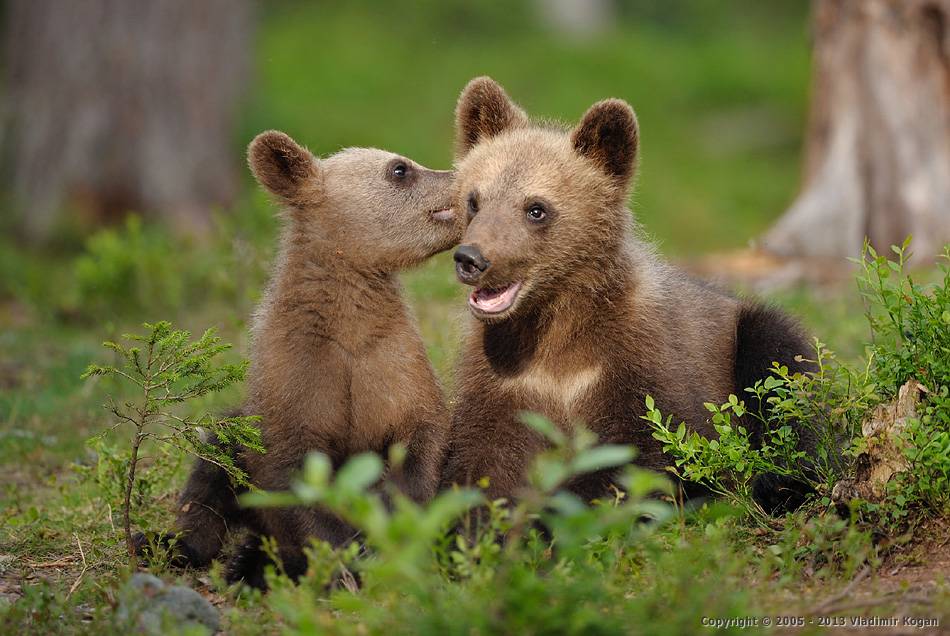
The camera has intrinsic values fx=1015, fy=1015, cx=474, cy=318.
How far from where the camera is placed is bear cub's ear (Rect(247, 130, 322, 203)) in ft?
14.8

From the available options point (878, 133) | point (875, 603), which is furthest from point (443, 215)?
point (878, 133)

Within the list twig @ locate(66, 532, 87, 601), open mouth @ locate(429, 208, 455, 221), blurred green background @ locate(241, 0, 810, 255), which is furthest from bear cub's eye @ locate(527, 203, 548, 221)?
blurred green background @ locate(241, 0, 810, 255)

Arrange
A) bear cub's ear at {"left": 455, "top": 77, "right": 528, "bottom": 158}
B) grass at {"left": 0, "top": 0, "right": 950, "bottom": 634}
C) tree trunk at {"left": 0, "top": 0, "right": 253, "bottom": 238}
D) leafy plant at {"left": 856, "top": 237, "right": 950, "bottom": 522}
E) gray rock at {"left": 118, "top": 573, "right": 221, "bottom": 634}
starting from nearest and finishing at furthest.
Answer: grass at {"left": 0, "top": 0, "right": 950, "bottom": 634} → gray rock at {"left": 118, "top": 573, "right": 221, "bottom": 634} → leafy plant at {"left": 856, "top": 237, "right": 950, "bottom": 522} → bear cub's ear at {"left": 455, "top": 77, "right": 528, "bottom": 158} → tree trunk at {"left": 0, "top": 0, "right": 253, "bottom": 238}

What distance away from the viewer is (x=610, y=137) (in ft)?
14.3

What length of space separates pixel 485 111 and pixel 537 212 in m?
0.73

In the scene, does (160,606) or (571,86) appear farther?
(571,86)

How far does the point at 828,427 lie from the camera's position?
3775 mm

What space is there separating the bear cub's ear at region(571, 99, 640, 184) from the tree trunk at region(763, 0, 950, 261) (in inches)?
215

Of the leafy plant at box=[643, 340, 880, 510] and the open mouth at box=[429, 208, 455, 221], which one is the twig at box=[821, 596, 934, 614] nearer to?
the leafy plant at box=[643, 340, 880, 510]

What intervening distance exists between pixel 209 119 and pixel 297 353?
7.80 meters

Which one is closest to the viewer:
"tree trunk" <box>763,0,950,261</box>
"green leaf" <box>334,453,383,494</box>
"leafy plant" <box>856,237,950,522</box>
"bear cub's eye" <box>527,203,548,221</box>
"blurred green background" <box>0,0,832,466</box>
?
"green leaf" <box>334,453,383,494</box>

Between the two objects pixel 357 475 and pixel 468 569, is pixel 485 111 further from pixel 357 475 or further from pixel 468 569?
pixel 357 475

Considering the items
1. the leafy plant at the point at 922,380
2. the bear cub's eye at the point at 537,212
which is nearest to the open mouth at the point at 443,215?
the bear cub's eye at the point at 537,212

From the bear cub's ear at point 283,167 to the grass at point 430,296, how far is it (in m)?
0.89
